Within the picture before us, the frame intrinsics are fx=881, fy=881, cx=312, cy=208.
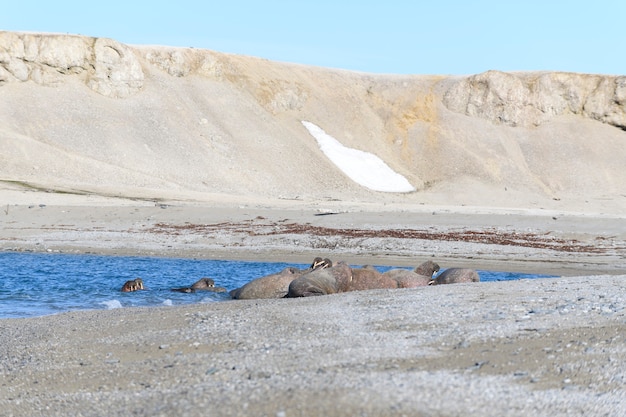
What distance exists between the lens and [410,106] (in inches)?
2936

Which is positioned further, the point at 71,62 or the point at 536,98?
the point at 536,98

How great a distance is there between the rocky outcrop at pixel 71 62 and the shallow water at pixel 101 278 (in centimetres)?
3743

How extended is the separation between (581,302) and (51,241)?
2012 centimetres

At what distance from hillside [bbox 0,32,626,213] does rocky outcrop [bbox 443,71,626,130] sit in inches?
4.8

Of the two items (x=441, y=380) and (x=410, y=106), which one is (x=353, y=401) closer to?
(x=441, y=380)

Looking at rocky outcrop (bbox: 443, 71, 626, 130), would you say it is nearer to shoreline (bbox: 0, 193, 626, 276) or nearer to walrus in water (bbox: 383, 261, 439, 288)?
shoreline (bbox: 0, 193, 626, 276)

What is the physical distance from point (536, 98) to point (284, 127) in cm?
2390

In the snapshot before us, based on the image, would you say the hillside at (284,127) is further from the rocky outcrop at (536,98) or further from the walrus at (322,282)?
the walrus at (322,282)

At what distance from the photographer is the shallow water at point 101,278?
53.0 feet

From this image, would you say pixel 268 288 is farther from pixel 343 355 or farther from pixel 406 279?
pixel 343 355

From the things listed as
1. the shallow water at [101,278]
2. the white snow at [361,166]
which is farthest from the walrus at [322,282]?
the white snow at [361,166]

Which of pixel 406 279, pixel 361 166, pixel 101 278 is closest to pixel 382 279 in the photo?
pixel 406 279

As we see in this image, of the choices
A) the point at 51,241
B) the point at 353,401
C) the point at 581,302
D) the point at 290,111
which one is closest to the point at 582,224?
the point at 51,241

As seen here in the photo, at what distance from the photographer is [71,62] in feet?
201
